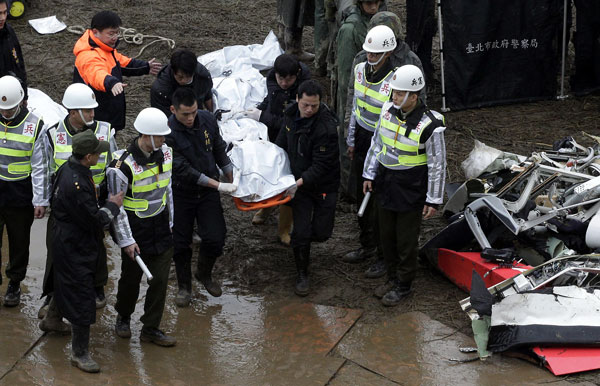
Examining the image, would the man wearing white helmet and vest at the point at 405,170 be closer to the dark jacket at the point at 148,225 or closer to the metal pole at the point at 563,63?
the dark jacket at the point at 148,225

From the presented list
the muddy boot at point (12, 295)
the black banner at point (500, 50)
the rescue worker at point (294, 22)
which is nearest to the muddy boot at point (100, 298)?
the muddy boot at point (12, 295)

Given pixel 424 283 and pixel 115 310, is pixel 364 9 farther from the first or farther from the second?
pixel 115 310

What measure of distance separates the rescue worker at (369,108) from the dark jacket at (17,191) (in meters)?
2.68

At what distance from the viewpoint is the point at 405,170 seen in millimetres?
6160

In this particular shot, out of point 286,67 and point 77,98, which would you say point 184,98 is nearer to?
point 77,98

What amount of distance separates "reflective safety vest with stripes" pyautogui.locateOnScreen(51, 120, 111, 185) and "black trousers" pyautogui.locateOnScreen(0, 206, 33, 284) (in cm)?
52

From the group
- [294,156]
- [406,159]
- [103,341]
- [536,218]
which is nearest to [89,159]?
[103,341]

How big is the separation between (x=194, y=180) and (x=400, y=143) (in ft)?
5.32

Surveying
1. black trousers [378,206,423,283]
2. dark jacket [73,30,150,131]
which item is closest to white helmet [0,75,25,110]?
dark jacket [73,30,150,131]

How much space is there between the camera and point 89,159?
210 inches

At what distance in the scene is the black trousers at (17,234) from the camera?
627 centimetres

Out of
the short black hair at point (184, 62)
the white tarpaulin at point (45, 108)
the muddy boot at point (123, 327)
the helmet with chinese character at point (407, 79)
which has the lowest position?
the muddy boot at point (123, 327)

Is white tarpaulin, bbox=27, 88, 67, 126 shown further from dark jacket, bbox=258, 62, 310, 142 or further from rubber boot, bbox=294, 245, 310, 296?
rubber boot, bbox=294, 245, 310, 296

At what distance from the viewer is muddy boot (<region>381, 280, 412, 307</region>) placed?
651 centimetres
